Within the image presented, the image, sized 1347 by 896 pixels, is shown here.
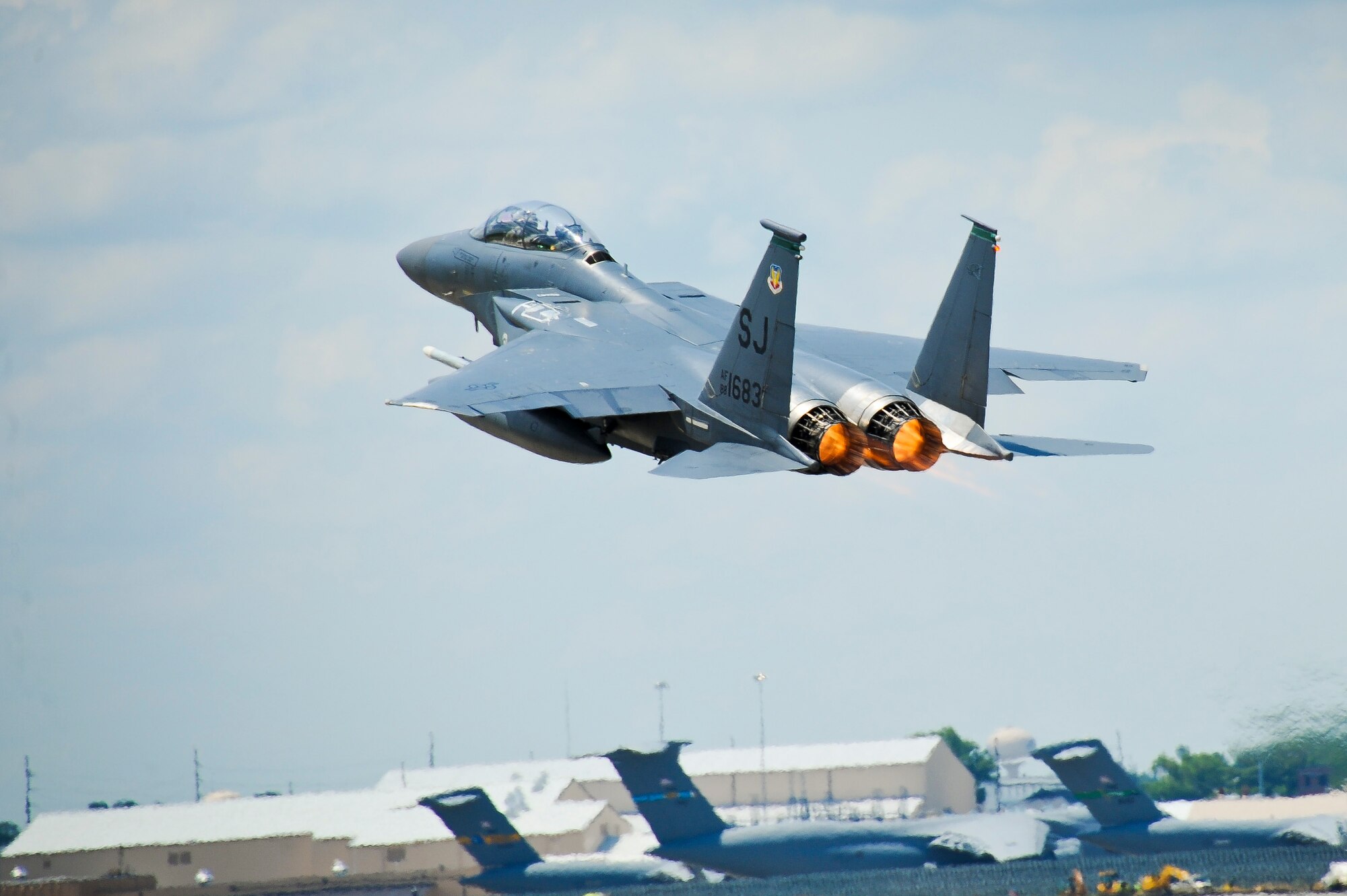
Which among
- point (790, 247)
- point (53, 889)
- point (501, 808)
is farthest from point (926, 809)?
point (790, 247)

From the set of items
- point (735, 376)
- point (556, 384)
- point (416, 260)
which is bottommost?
point (735, 376)

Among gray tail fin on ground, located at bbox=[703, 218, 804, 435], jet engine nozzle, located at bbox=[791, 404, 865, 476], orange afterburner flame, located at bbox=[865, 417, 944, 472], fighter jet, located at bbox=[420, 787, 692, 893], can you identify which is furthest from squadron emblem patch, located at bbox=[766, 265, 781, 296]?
fighter jet, located at bbox=[420, 787, 692, 893]

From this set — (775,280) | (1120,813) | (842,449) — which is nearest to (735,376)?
(775,280)

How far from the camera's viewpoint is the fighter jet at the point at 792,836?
1747 inches

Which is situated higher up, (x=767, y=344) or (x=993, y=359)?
(x=993, y=359)

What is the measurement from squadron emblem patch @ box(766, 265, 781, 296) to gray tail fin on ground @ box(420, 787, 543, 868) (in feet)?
82.2

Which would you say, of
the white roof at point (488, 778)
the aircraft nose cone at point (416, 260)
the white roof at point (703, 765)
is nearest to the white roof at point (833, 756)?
the white roof at point (703, 765)

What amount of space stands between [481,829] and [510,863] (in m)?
1.22

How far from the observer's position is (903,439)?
910 inches

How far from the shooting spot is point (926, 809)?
52875 mm

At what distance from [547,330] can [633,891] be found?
67.3 feet

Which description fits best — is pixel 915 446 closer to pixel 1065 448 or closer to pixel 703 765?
pixel 1065 448

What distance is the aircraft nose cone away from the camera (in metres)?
33.1

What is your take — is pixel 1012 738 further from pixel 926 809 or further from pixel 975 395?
pixel 975 395
